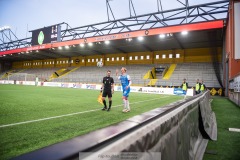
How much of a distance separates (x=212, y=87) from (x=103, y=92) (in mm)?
22841

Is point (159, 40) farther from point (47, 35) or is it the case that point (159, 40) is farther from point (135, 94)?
point (47, 35)

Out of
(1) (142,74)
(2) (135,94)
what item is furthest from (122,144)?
(1) (142,74)

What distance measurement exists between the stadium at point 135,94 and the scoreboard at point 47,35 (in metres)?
0.19

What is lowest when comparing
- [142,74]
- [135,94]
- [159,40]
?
[135,94]

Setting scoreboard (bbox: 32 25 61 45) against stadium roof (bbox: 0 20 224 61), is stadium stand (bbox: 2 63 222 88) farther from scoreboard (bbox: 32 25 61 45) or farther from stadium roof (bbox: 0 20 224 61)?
scoreboard (bbox: 32 25 61 45)

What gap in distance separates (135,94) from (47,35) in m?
22.9

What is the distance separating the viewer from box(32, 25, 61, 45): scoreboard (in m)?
34.2

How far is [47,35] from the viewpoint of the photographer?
35.5 m

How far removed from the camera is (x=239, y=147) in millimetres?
4664

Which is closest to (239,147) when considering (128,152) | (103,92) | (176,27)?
(128,152)

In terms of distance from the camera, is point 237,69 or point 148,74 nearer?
point 237,69

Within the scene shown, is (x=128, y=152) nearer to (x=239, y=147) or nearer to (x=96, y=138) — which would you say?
(x=96, y=138)

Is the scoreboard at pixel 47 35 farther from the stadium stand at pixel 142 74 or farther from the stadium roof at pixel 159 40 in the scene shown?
the stadium stand at pixel 142 74

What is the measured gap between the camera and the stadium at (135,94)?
1.46 m
